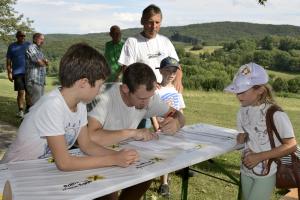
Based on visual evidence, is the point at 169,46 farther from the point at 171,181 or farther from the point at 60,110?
the point at 60,110

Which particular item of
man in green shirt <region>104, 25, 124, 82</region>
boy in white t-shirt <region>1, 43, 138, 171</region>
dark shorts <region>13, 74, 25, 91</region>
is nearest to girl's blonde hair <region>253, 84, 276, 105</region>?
boy in white t-shirt <region>1, 43, 138, 171</region>

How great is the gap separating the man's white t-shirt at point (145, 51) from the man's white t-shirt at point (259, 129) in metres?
1.92

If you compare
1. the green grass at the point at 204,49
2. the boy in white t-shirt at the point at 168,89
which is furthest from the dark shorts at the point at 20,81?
the green grass at the point at 204,49

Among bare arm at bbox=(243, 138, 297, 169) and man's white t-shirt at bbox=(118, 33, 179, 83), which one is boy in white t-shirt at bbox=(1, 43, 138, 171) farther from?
man's white t-shirt at bbox=(118, 33, 179, 83)

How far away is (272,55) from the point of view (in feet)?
182

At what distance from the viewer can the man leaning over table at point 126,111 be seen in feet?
9.04

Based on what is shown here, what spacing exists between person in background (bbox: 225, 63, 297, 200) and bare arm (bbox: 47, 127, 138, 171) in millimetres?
878

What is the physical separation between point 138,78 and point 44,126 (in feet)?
2.66

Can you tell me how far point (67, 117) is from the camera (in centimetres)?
229

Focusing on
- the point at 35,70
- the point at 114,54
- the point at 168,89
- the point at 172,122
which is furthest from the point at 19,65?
the point at 172,122

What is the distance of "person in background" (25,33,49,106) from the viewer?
330 inches

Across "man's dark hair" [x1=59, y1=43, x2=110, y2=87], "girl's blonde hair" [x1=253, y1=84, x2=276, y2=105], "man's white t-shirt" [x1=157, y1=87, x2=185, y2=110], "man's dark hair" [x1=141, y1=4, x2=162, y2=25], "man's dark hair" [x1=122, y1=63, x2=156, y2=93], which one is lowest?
"man's white t-shirt" [x1=157, y1=87, x2=185, y2=110]

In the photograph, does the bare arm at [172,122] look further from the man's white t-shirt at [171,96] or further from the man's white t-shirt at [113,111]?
the man's white t-shirt at [171,96]

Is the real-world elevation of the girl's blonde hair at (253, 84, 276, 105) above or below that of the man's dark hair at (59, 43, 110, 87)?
below
